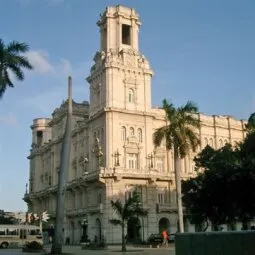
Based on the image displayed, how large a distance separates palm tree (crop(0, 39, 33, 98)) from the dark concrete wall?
28.7 metres

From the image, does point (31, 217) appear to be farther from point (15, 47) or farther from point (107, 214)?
point (107, 214)

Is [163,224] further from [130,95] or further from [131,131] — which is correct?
[130,95]

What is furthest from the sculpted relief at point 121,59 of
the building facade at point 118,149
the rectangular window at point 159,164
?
the rectangular window at point 159,164

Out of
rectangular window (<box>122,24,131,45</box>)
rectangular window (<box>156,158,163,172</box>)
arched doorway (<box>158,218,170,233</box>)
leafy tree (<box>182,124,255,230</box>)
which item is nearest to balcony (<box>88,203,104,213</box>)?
arched doorway (<box>158,218,170,233</box>)

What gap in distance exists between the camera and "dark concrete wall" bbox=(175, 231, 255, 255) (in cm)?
1389

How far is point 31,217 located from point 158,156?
34.4m

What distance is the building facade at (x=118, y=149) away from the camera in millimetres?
70875

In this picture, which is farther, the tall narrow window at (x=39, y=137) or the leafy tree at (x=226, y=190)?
the tall narrow window at (x=39, y=137)

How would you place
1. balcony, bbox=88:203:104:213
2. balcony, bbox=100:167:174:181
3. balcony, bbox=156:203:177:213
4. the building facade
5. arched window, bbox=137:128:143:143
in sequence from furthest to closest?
arched window, bbox=137:128:143:143
balcony, bbox=156:203:177:213
the building facade
balcony, bbox=88:203:104:213
balcony, bbox=100:167:174:181

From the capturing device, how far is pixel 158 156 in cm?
7900

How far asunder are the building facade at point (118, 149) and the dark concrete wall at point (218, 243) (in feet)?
159

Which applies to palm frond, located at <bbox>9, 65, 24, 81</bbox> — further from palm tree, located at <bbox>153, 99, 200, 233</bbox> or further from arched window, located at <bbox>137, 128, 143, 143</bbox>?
arched window, located at <bbox>137, 128, 143, 143</bbox>

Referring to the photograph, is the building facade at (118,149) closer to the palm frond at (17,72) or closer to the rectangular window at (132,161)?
the rectangular window at (132,161)

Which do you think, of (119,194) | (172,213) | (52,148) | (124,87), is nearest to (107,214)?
(119,194)
